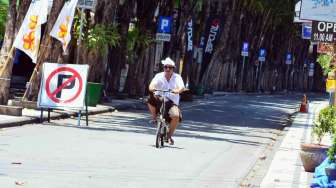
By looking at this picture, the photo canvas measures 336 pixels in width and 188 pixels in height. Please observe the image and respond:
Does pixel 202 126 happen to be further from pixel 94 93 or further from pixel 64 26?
pixel 64 26

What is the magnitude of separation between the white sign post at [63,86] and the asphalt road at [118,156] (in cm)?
56

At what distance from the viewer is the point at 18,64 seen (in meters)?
37.7

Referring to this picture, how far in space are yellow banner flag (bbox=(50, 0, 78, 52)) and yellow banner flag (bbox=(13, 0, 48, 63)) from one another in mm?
1183

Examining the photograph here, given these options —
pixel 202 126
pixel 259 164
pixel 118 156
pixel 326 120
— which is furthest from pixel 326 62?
pixel 118 156

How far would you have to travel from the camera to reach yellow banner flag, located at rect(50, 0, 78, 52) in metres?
22.1

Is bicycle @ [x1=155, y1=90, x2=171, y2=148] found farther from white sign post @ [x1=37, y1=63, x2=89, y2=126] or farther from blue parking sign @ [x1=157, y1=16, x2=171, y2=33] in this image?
blue parking sign @ [x1=157, y1=16, x2=171, y2=33]

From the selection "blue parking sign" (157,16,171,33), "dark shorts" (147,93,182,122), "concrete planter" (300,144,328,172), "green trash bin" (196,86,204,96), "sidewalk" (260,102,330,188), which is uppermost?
"blue parking sign" (157,16,171,33)

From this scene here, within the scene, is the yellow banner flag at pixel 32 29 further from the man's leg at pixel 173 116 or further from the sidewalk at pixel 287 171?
the sidewalk at pixel 287 171

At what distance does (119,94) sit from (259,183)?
25.8 metres

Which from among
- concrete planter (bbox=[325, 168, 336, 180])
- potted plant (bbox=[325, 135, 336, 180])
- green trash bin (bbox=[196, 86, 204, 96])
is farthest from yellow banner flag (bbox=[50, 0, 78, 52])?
green trash bin (bbox=[196, 86, 204, 96])

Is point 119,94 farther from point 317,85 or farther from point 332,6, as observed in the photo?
point 317,85

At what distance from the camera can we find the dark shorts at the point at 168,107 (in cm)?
1684

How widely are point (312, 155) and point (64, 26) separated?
10186 millimetres

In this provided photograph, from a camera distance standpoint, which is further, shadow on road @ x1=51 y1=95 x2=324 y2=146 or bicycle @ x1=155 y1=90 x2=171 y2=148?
shadow on road @ x1=51 y1=95 x2=324 y2=146
